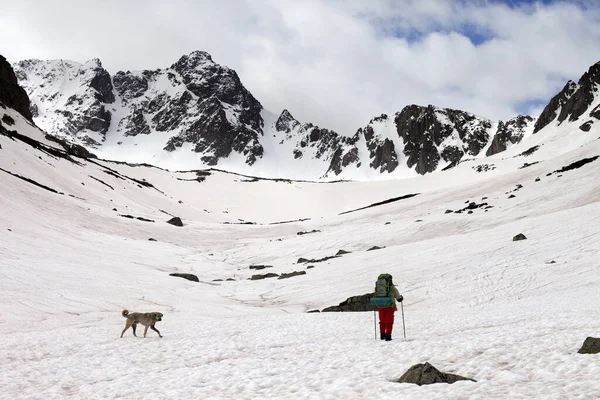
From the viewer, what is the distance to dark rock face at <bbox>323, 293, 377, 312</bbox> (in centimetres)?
2291

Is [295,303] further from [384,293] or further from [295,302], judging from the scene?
[384,293]

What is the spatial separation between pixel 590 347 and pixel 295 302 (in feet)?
62.7

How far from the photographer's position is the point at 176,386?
9.75 meters

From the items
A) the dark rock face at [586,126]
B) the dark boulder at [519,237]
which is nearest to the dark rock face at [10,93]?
the dark boulder at [519,237]

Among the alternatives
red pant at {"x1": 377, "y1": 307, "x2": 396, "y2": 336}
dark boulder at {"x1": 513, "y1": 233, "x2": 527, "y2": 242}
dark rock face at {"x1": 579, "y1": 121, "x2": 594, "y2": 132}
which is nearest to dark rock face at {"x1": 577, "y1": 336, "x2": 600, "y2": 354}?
red pant at {"x1": 377, "y1": 307, "x2": 396, "y2": 336}

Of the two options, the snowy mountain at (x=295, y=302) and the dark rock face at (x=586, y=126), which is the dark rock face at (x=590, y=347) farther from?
the dark rock face at (x=586, y=126)

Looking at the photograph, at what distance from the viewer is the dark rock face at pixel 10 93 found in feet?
417

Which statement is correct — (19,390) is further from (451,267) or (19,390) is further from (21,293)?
(451,267)

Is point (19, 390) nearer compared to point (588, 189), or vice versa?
point (19, 390)

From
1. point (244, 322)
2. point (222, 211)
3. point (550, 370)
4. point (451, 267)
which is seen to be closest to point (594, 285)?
point (451, 267)

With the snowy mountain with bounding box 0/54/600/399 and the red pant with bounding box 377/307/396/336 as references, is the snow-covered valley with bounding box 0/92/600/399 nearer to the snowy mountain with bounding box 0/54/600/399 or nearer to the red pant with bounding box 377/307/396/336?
the snowy mountain with bounding box 0/54/600/399

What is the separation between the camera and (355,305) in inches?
908

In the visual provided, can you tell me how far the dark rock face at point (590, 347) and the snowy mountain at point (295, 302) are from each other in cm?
30

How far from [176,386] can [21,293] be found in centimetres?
1457
